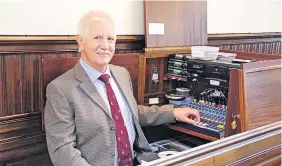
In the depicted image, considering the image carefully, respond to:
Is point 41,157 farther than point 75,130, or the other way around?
point 41,157

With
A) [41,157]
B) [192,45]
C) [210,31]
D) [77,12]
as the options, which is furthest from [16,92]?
[210,31]

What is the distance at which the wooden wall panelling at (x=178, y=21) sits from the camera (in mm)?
2385

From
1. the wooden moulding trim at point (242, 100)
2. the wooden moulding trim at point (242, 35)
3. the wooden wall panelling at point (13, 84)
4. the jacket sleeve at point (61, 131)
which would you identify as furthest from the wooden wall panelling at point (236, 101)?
the wooden wall panelling at point (13, 84)

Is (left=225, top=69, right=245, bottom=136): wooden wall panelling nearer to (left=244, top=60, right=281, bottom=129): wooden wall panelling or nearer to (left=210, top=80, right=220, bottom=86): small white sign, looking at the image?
(left=244, top=60, right=281, bottom=129): wooden wall panelling

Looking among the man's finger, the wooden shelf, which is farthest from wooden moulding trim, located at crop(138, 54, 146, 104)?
the man's finger

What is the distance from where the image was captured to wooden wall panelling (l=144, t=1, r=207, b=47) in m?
2.38

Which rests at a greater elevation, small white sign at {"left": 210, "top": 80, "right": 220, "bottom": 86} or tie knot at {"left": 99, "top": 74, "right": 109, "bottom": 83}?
tie knot at {"left": 99, "top": 74, "right": 109, "bottom": 83}

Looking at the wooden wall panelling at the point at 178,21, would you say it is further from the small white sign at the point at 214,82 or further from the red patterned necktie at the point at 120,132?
the red patterned necktie at the point at 120,132

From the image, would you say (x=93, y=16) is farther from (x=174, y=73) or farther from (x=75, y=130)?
(x=174, y=73)

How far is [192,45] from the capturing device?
2.63 metres

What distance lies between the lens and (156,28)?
2406mm

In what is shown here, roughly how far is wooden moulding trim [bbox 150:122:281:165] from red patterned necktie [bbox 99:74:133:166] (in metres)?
0.62

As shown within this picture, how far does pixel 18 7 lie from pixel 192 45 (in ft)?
4.21

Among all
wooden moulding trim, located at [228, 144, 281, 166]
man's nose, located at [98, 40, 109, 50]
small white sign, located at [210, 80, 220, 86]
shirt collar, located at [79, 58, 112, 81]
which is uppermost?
man's nose, located at [98, 40, 109, 50]
